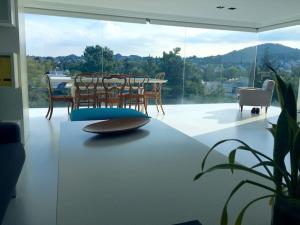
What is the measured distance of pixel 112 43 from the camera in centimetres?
648

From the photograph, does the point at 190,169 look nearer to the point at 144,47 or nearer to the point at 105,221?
the point at 105,221

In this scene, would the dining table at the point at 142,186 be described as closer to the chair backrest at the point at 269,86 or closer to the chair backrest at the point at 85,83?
the chair backrest at the point at 85,83

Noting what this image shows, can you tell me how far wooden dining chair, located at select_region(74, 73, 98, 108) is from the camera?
487 cm

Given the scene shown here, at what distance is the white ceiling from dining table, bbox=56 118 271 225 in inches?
170

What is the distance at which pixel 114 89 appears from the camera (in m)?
5.20

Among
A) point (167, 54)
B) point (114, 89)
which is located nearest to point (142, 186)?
→ point (114, 89)

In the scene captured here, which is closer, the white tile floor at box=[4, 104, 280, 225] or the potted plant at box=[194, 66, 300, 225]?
the potted plant at box=[194, 66, 300, 225]

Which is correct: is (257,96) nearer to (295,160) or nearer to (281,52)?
(281,52)

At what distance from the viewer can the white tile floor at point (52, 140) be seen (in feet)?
6.20

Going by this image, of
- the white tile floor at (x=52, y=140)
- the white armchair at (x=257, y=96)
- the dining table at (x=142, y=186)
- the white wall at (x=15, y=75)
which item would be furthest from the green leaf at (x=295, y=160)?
the white armchair at (x=257, y=96)

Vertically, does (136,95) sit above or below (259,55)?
below

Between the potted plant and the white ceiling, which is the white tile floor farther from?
the white ceiling

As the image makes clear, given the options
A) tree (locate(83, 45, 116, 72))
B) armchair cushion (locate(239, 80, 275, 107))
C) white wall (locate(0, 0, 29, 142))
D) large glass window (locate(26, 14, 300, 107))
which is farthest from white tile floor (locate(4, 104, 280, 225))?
tree (locate(83, 45, 116, 72))

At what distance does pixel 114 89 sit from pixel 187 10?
2374mm
